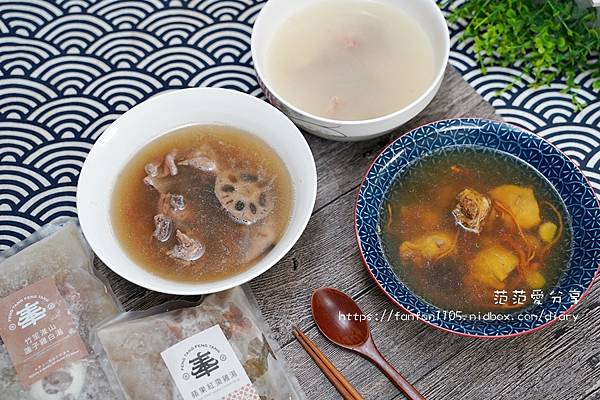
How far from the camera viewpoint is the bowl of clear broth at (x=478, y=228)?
1524mm

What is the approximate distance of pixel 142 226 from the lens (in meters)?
1.60

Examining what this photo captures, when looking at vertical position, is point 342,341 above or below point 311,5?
below

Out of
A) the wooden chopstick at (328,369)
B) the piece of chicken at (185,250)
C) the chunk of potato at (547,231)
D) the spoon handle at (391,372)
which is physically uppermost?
the chunk of potato at (547,231)

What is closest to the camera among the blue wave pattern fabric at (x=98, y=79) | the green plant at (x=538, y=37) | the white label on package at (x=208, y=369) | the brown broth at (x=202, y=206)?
the white label on package at (x=208, y=369)

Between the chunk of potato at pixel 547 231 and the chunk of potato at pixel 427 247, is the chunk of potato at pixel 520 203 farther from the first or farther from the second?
the chunk of potato at pixel 427 247

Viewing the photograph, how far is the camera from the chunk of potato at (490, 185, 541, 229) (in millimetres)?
1633

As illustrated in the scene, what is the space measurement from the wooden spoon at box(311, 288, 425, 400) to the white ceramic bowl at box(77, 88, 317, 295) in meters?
0.19

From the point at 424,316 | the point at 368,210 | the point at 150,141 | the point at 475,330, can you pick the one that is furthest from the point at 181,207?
the point at 475,330

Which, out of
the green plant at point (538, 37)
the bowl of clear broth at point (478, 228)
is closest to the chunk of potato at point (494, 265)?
the bowl of clear broth at point (478, 228)

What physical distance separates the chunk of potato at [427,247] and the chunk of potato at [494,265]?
8 centimetres

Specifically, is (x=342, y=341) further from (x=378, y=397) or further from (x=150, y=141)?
(x=150, y=141)

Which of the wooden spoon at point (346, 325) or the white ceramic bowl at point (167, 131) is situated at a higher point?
the white ceramic bowl at point (167, 131)

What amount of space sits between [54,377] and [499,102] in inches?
54.9

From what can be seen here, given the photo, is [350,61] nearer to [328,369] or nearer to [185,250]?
[185,250]
